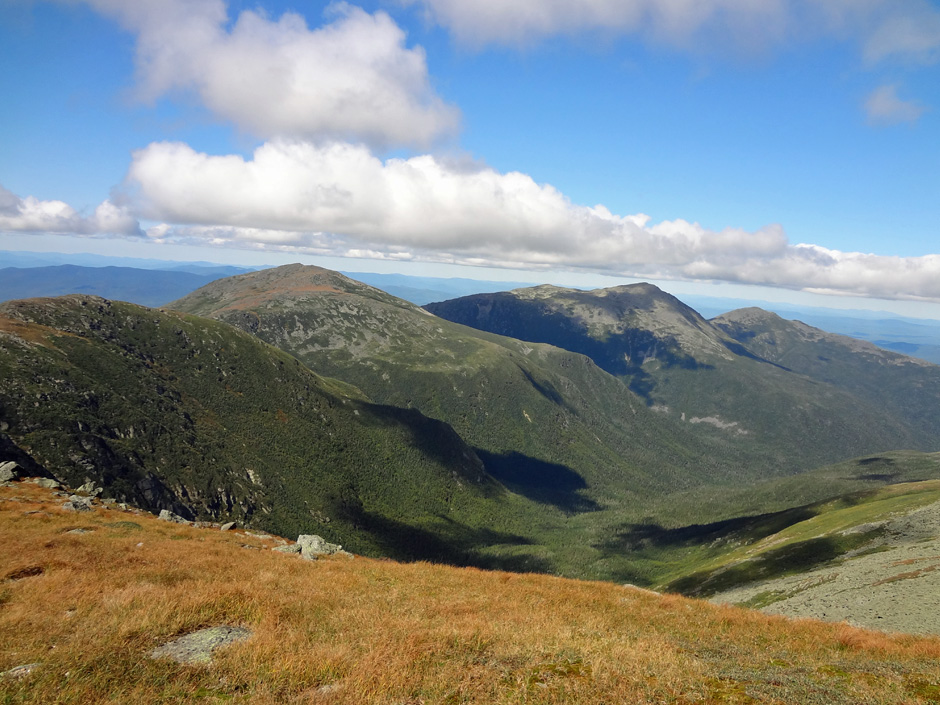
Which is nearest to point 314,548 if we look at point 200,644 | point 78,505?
point 78,505

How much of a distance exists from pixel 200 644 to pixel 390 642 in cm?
592

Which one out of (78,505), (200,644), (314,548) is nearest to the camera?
(200,644)

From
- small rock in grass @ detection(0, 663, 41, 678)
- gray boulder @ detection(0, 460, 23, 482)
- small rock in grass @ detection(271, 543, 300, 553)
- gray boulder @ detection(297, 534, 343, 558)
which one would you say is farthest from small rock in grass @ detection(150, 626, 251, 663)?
gray boulder @ detection(0, 460, 23, 482)

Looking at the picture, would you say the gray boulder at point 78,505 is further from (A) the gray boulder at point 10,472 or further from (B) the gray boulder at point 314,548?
(B) the gray boulder at point 314,548

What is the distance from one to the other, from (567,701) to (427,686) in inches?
148

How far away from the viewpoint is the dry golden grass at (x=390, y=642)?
1176cm

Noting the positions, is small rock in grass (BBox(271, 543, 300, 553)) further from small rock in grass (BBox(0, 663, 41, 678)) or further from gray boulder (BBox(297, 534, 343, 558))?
small rock in grass (BBox(0, 663, 41, 678))

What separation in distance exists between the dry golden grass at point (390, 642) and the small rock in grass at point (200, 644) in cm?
49

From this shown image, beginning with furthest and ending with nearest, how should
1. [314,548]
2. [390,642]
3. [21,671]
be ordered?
[314,548], [390,642], [21,671]

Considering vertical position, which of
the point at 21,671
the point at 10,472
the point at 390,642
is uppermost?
the point at 21,671

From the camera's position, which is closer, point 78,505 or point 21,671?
point 21,671

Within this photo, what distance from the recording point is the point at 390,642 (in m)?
15.1

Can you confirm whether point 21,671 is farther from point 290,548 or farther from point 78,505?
point 78,505

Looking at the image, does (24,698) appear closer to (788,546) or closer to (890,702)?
(890,702)
